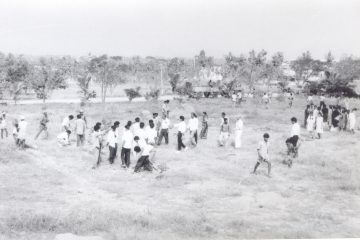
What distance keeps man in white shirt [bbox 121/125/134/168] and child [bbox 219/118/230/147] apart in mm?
4121

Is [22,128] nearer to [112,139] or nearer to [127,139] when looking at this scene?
[112,139]

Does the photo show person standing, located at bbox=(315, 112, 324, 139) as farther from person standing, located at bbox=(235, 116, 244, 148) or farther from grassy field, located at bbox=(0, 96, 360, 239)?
person standing, located at bbox=(235, 116, 244, 148)

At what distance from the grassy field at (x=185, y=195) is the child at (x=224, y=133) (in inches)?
12.2

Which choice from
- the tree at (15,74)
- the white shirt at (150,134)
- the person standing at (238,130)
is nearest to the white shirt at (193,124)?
the person standing at (238,130)

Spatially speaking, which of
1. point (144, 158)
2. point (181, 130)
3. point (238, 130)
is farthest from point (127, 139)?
point (238, 130)

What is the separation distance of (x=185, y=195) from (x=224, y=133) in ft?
19.2

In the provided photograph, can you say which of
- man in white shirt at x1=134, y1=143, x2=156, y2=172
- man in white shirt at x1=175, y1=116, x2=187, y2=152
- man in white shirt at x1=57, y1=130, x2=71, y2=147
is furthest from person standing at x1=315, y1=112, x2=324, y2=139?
man in white shirt at x1=57, y1=130, x2=71, y2=147

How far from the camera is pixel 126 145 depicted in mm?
13617

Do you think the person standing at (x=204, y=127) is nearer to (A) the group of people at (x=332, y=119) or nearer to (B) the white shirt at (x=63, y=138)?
(A) the group of people at (x=332, y=119)

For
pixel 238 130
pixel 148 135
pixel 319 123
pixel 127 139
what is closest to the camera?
pixel 127 139

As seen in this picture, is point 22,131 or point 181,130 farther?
point 181,130

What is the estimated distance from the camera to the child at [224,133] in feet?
54.4

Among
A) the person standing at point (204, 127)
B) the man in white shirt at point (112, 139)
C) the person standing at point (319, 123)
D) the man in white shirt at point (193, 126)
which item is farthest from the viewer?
the person standing at point (319, 123)

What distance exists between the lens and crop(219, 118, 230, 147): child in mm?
16578
